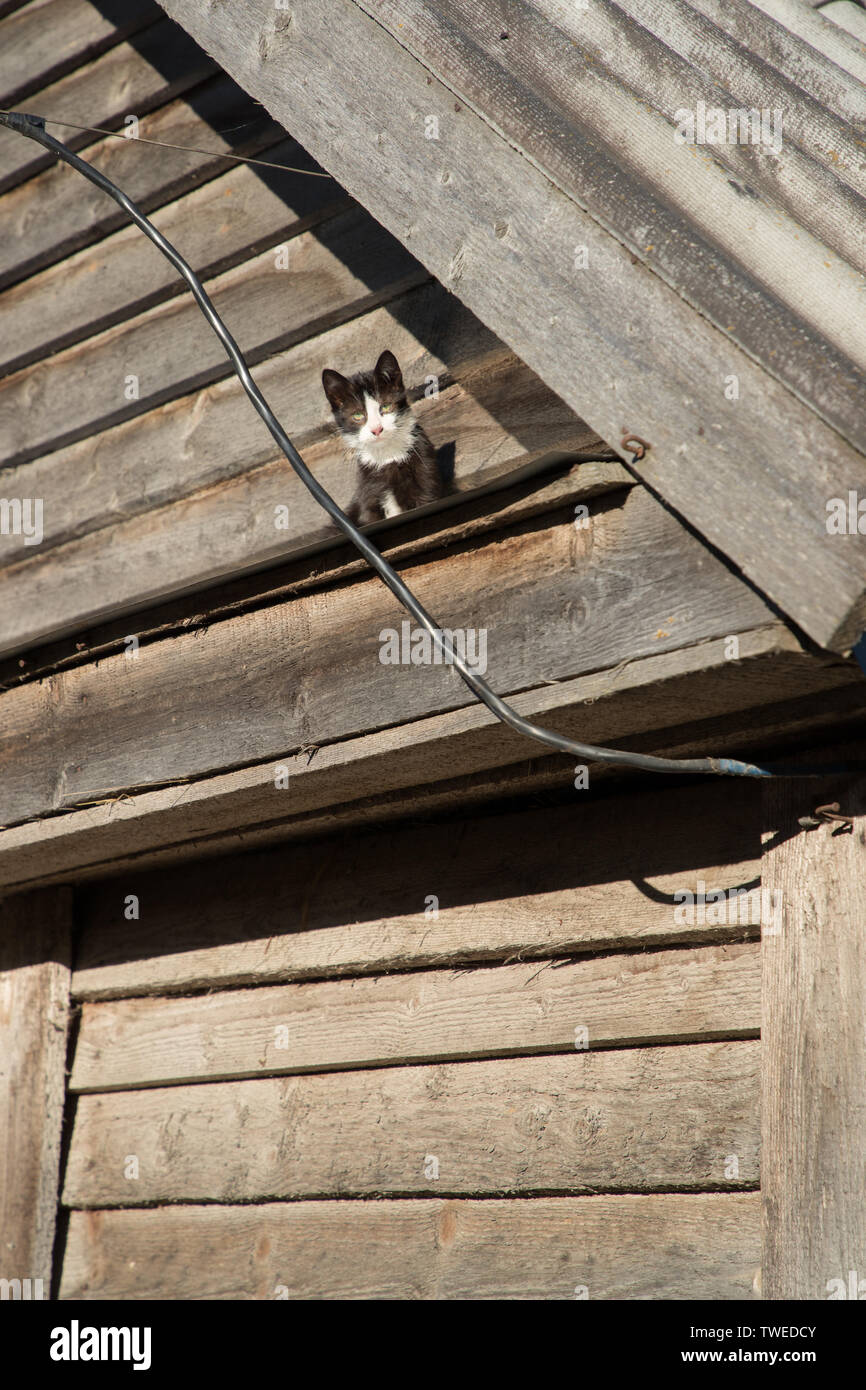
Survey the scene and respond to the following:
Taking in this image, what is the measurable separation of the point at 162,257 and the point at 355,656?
78.7 inches

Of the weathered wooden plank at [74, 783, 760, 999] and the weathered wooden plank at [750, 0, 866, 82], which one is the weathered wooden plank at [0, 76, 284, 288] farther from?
the weathered wooden plank at [74, 783, 760, 999]

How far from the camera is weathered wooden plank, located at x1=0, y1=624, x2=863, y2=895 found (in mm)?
1931

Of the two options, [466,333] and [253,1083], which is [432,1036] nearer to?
[253,1083]

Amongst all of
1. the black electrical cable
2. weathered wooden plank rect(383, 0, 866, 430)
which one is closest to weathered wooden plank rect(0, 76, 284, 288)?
the black electrical cable

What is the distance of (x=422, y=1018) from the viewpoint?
2.84 metres

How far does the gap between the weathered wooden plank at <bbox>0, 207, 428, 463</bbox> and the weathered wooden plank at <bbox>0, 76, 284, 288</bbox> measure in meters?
0.38

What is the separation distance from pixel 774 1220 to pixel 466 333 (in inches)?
83.9

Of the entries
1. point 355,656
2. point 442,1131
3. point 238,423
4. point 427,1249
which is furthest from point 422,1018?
point 238,423

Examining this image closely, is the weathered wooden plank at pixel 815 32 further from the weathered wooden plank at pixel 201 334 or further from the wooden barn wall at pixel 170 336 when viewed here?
the weathered wooden plank at pixel 201 334

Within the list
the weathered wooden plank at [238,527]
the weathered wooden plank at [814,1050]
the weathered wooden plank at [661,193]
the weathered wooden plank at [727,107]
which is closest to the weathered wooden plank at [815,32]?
the weathered wooden plank at [727,107]

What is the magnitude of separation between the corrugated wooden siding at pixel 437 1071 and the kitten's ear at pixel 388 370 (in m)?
1.15

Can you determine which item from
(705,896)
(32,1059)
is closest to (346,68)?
(705,896)

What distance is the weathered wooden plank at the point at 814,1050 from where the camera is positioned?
201cm

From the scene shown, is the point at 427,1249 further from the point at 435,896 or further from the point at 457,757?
the point at 457,757
